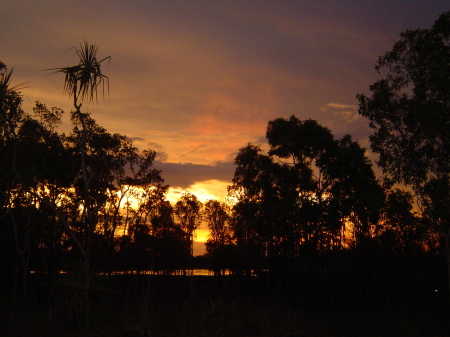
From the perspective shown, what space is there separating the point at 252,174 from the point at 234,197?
4.30 meters

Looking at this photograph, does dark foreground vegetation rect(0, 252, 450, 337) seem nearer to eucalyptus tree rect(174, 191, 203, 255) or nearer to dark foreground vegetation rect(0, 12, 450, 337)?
dark foreground vegetation rect(0, 12, 450, 337)

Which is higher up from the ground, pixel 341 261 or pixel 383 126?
pixel 383 126

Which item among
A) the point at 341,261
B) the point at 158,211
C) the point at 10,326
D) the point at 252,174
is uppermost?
the point at 252,174

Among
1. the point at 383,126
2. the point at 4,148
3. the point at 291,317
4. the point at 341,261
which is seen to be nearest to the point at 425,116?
the point at 383,126

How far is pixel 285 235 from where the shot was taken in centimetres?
2259

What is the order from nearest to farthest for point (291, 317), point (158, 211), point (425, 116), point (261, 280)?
point (291, 317), point (425, 116), point (261, 280), point (158, 211)

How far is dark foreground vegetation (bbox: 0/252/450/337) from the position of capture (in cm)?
1027

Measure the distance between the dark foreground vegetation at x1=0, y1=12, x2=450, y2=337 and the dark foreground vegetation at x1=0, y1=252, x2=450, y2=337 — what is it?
→ 43mm

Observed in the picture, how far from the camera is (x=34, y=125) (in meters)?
18.2

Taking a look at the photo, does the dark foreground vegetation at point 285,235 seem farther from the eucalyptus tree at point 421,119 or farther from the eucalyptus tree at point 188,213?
the eucalyptus tree at point 188,213

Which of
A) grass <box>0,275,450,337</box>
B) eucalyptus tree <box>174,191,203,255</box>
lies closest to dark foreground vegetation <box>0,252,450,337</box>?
grass <box>0,275,450,337</box>

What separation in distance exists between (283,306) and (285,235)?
9766 millimetres

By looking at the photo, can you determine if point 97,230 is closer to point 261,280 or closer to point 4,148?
point 4,148

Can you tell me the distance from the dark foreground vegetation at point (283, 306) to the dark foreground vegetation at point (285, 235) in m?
0.04
